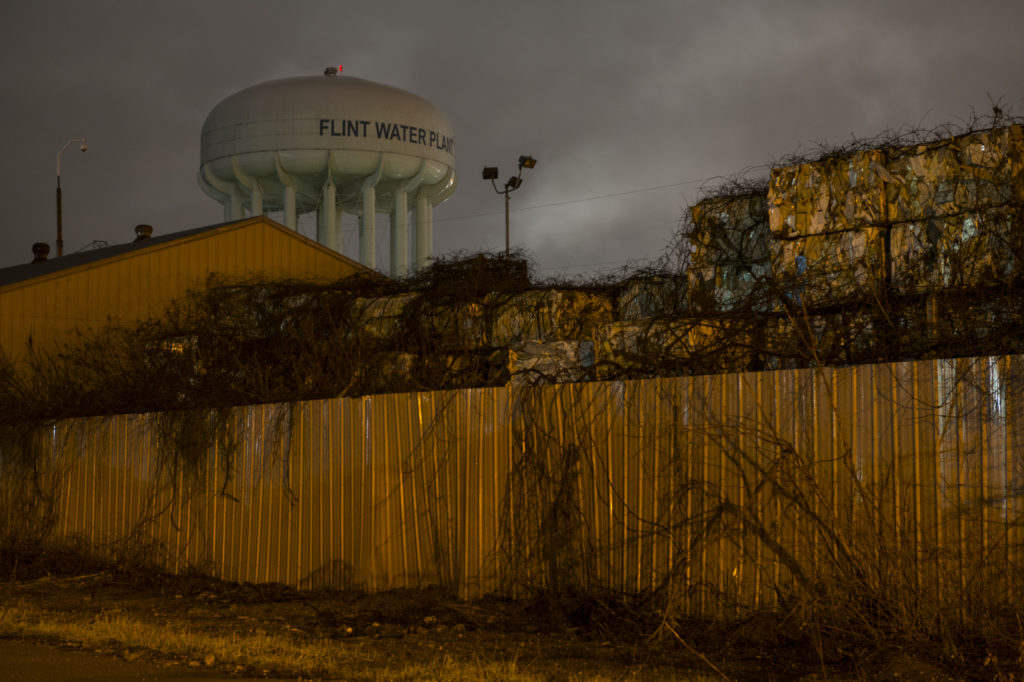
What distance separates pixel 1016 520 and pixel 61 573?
10352 millimetres

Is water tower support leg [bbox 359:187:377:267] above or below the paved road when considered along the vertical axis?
above

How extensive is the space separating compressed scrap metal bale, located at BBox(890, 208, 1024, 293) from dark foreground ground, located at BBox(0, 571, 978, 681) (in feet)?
10.1

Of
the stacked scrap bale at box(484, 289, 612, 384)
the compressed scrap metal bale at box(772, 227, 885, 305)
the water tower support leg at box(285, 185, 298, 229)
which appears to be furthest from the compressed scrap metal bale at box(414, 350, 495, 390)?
the water tower support leg at box(285, 185, 298, 229)

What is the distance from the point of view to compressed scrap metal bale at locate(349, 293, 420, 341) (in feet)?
45.4

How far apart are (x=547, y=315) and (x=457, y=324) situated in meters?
1.22

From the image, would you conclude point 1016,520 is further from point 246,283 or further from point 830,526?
point 246,283

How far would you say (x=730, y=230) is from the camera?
34.7 ft

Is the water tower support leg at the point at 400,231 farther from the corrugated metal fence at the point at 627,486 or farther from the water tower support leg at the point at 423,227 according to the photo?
the corrugated metal fence at the point at 627,486

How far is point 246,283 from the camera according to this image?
715 inches

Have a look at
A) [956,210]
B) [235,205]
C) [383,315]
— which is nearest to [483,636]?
[956,210]

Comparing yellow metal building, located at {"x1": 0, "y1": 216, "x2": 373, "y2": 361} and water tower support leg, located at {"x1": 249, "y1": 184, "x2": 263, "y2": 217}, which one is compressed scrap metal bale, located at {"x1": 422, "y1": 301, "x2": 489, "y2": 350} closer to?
yellow metal building, located at {"x1": 0, "y1": 216, "x2": 373, "y2": 361}

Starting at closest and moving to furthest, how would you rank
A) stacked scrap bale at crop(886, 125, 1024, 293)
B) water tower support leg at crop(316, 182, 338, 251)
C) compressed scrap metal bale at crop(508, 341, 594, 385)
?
1. stacked scrap bale at crop(886, 125, 1024, 293)
2. compressed scrap metal bale at crop(508, 341, 594, 385)
3. water tower support leg at crop(316, 182, 338, 251)

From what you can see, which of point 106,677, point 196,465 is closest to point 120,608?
point 196,465

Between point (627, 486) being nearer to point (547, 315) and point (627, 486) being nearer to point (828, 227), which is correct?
point (828, 227)
